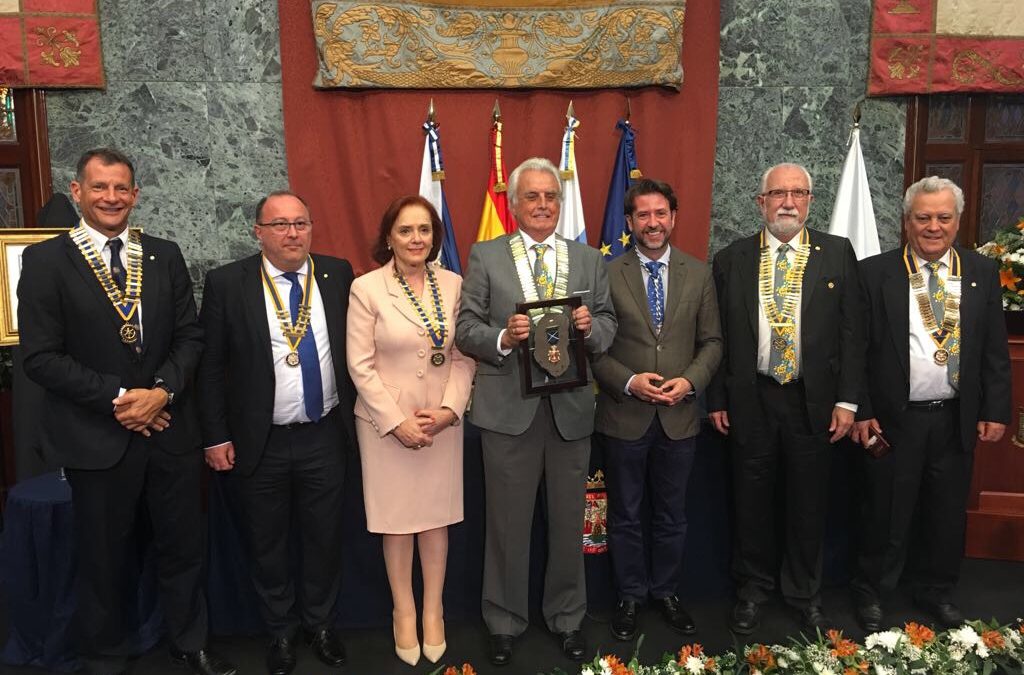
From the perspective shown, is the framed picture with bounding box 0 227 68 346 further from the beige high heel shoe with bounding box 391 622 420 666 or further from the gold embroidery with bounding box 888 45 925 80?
the gold embroidery with bounding box 888 45 925 80

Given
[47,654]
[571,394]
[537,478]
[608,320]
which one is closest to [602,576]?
[537,478]

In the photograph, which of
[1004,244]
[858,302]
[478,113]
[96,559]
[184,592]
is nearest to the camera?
[96,559]

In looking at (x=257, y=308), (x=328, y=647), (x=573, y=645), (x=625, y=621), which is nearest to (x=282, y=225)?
(x=257, y=308)

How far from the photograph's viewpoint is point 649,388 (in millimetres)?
2645

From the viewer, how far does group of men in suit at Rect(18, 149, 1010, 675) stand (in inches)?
95.4

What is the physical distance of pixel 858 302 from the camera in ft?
9.19

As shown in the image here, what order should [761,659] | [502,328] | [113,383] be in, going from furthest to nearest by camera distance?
[502,328], [761,659], [113,383]

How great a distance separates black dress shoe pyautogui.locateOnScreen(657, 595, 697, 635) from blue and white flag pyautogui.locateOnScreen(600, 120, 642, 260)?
2.02 m

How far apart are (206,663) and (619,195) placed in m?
3.07

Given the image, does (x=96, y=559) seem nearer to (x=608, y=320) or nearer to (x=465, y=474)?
(x=465, y=474)

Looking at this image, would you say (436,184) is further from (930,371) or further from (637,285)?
(930,371)

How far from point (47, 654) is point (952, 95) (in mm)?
5343

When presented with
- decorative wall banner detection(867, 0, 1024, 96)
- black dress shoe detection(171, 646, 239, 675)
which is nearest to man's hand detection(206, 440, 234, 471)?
black dress shoe detection(171, 646, 239, 675)

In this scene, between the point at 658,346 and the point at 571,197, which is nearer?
the point at 658,346
